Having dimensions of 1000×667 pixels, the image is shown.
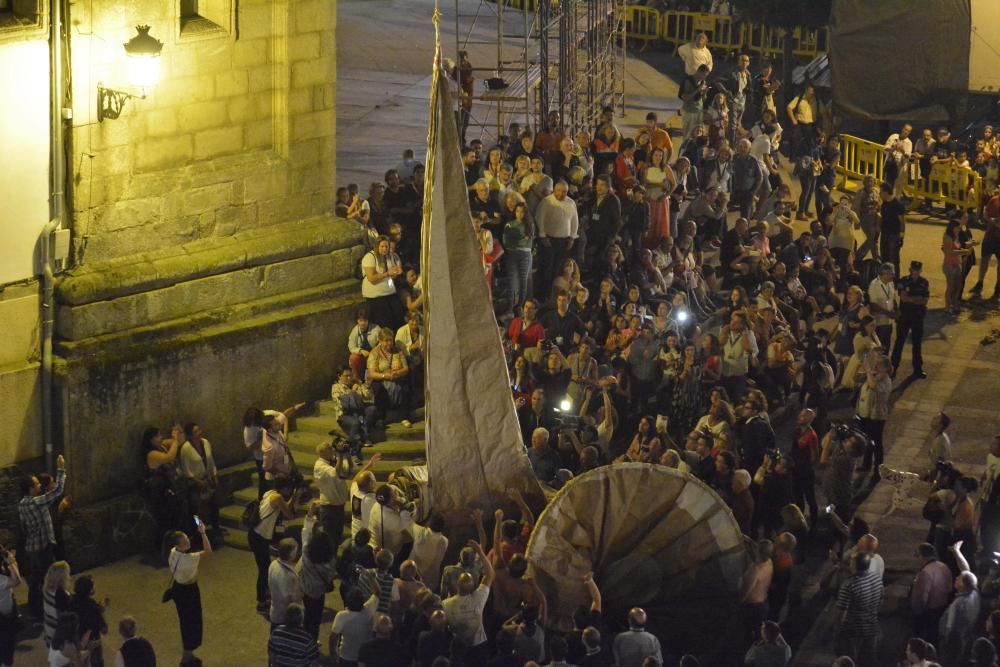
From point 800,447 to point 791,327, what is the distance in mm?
4167

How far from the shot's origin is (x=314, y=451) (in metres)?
22.3

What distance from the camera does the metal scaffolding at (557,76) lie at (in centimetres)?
2953

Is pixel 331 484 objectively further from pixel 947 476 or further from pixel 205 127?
pixel 947 476

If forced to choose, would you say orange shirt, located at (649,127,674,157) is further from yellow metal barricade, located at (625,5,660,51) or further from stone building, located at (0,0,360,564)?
yellow metal barricade, located at (625,5,660,51)

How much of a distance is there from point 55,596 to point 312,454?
4837 millimetres

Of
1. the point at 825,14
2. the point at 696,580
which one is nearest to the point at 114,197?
the point at 696,580

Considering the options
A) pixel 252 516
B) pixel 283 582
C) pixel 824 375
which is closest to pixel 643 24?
pixel 824 375

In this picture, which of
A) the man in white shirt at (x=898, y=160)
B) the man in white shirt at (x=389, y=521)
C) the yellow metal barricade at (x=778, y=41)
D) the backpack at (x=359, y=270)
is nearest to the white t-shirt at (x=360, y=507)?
the man in white shirt at (x=389, y=521)

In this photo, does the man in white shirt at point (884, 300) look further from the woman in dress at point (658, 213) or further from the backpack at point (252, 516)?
the backpack at point (252, 516)

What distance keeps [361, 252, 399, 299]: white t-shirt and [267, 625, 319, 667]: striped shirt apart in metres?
6.46

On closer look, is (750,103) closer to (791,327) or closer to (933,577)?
(791,327)

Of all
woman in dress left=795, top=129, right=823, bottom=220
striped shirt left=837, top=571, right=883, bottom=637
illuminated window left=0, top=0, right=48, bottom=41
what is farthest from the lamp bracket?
woman in dress left=795, top=129, right=823, bottom=220

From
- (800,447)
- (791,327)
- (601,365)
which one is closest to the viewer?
(800,447)

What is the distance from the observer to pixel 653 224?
26.9 m
